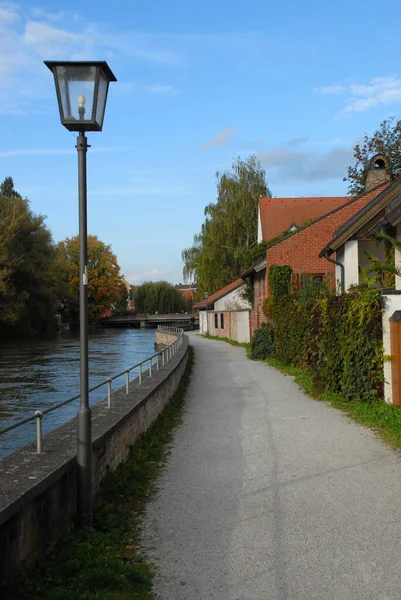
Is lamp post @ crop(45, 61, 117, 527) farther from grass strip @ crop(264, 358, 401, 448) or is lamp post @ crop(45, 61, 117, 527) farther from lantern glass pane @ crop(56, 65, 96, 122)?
grass strip @ crop(264, 358, 401, 448)

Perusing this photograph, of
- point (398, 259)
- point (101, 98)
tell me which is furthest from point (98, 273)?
point (101, 98)

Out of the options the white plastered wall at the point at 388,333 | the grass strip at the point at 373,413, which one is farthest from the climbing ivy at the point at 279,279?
the white plastered wall at the point at 388,333

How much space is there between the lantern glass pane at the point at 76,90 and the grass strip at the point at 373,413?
594 centimetres

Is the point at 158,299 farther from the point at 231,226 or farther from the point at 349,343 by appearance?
the point at 349,343

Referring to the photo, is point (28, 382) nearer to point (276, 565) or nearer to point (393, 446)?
point (393, 446)

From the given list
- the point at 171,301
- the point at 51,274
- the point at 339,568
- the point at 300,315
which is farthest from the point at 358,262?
the point at 171,301

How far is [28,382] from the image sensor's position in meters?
23.5

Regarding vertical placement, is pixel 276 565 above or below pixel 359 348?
below

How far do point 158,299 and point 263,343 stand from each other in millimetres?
89283

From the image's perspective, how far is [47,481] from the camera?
4551mm

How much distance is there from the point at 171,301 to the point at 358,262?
312 ft

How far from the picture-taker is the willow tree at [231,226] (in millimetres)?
48594

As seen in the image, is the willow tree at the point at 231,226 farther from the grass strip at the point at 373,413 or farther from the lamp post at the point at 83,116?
the lamp post at the point at 83,116

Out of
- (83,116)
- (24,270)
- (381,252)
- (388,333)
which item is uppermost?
(24,270)
